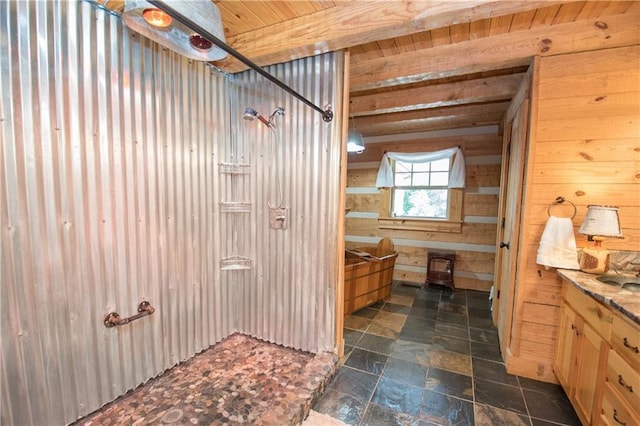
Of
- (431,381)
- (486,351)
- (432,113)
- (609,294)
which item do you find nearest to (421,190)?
(432,113)

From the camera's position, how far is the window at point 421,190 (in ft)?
15.3

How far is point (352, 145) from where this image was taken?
332cm

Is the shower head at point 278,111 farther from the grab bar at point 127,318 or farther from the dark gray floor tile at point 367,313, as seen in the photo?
the dark gray floor tile at point 367,313

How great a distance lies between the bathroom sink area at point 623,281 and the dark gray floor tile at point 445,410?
126 cm

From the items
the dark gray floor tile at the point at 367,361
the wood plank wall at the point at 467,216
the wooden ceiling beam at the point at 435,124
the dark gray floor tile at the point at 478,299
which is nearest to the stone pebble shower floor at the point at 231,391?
the dark gray floor tile at the point at 367,361

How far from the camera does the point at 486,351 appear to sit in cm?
251

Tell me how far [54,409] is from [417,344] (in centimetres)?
274

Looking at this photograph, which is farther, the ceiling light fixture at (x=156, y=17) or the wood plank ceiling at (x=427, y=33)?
the wood plank ceiling at (x=427, y=33)

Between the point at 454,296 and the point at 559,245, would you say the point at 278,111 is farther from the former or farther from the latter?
the point at 454,296

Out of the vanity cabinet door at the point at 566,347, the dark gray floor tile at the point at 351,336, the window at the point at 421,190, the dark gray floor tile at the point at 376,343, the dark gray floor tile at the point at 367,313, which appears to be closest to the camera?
the vanity cabinet door at the point at 566,347

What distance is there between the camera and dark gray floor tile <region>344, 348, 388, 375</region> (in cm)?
223

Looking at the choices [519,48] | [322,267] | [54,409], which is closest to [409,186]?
[519,48]

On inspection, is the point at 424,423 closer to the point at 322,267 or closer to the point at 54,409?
the point at 322,267

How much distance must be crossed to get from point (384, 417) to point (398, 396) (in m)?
0.25
